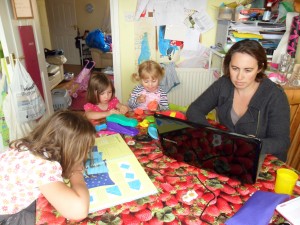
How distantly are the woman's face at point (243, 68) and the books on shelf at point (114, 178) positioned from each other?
2.24 feet

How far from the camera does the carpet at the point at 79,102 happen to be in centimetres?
380

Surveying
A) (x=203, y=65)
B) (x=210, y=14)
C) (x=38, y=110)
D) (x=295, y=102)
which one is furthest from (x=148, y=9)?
(x=295, y=102)

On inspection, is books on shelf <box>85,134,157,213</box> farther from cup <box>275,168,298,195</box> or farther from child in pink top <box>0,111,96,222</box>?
cup <box>275,168,298,195</box>

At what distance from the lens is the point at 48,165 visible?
0.86 metres

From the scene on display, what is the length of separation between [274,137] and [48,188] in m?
1.00

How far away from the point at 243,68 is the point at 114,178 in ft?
2.79

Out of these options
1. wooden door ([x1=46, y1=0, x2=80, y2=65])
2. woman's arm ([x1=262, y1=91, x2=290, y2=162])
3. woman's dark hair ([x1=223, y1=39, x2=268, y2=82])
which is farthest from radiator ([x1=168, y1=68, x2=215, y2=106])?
wooden door ([x1=46, y1=0, x2=80, y2=65])

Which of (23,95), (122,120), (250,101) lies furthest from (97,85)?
(250,101)

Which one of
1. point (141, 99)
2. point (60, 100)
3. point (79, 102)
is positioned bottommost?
point (79, 102)

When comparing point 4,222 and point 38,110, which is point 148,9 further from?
point 4,222

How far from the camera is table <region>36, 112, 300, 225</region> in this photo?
0.79 meters

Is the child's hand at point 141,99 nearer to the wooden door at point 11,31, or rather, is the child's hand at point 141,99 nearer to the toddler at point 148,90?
the toddler at point 148,90

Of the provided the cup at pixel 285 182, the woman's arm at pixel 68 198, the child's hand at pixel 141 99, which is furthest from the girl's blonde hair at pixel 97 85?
the cup at pixel 285 182

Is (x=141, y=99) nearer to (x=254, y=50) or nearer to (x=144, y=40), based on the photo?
(x=254, y=50)
